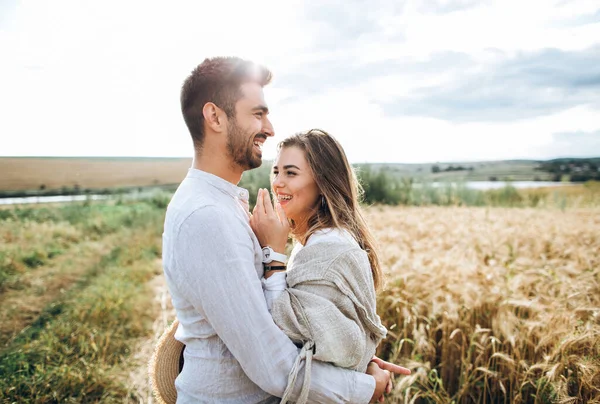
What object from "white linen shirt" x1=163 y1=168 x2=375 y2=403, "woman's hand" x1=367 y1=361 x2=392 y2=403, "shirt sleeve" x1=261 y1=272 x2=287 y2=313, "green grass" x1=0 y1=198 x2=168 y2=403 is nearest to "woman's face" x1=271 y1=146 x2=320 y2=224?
"white linen shirt" x1=163 y1=168 x2=375 y2=403

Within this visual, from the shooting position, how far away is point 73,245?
12.5 meters

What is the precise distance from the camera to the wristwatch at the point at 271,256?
206 cm

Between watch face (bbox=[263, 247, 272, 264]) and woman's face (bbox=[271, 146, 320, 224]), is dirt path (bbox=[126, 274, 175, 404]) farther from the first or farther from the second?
watch face (bbox=[263, 247, 272, 264])

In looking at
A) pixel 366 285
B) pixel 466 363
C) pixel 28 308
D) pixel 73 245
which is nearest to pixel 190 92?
pixel 366 285

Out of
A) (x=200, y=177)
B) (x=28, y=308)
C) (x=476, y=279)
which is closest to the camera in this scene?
(x=200, y=177)

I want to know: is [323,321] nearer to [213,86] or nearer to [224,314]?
[224,314]

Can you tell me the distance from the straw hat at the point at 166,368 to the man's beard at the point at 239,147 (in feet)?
3.94

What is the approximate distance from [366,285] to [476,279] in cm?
314

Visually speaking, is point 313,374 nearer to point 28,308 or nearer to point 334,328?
point 334,328

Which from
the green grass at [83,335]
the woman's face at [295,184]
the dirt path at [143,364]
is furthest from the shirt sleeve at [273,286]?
the green grass at [83,335]

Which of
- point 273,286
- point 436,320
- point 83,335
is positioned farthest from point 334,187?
point 83,335

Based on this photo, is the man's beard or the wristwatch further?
the man's beard

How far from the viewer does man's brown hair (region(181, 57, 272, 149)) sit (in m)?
2.23

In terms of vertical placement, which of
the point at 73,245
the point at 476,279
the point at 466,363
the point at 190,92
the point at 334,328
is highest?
the point at 190,92
